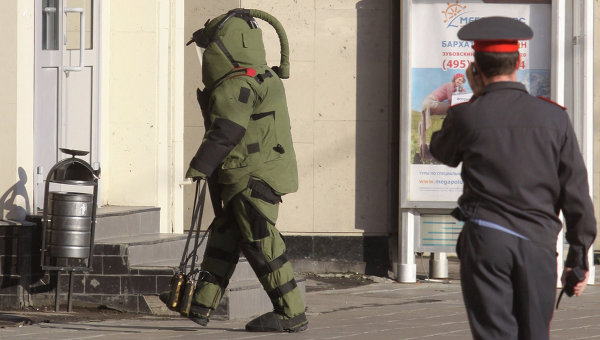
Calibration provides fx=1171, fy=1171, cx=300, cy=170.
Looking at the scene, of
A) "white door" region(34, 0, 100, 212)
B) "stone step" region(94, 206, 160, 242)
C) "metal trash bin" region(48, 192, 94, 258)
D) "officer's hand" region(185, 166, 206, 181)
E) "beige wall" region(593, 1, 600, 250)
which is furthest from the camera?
"beige wall" region(593, 1, 600, 250)

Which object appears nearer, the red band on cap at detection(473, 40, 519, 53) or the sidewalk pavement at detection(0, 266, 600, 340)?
the red band on cap at detection(473, 40, 519, 53)

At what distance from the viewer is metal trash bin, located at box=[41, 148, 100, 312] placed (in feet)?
27.1

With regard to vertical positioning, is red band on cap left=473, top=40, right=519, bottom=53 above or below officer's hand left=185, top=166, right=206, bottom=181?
above

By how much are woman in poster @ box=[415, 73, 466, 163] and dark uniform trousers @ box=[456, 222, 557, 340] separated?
6.61 m

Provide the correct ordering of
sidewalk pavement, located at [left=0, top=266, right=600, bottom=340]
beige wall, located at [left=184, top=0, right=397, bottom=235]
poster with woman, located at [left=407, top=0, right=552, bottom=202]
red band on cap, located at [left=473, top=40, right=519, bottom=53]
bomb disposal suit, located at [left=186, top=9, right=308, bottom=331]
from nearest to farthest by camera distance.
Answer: red band on cap, located at [left=473, top=40, right=519, bottom=53] → bomb disposal suit, located at [left=186, top=9, right=308, bottom=331] → sidewalk pavement, located at [left=0, top=266, right=600, bottom=340] → poster with woman, located at [left=407, top=0, right=552, bottom=202] → beige wall, located at [left=184, top=0, right=397, bottom=235]

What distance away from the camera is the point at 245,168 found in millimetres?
7215

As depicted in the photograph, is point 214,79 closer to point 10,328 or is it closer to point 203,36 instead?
point 203,36

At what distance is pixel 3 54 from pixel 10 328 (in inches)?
83.1

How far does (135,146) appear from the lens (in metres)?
10.2

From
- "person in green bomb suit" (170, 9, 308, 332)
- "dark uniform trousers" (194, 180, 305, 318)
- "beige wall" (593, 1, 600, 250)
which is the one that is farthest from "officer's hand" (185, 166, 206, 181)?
"beige wall" (593, 1, 600, 250)

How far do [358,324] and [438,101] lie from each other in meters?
3.54

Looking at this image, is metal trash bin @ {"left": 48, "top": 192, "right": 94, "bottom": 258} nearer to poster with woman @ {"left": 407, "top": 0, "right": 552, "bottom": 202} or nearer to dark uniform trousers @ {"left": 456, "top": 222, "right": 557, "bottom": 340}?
poster with woman @ {"left": 407, "top": 0, "right": 552, "bottom": 202}

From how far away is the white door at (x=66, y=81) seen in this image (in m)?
9.52

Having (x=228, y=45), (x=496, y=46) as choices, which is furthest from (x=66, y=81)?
(x=496, y=46)
